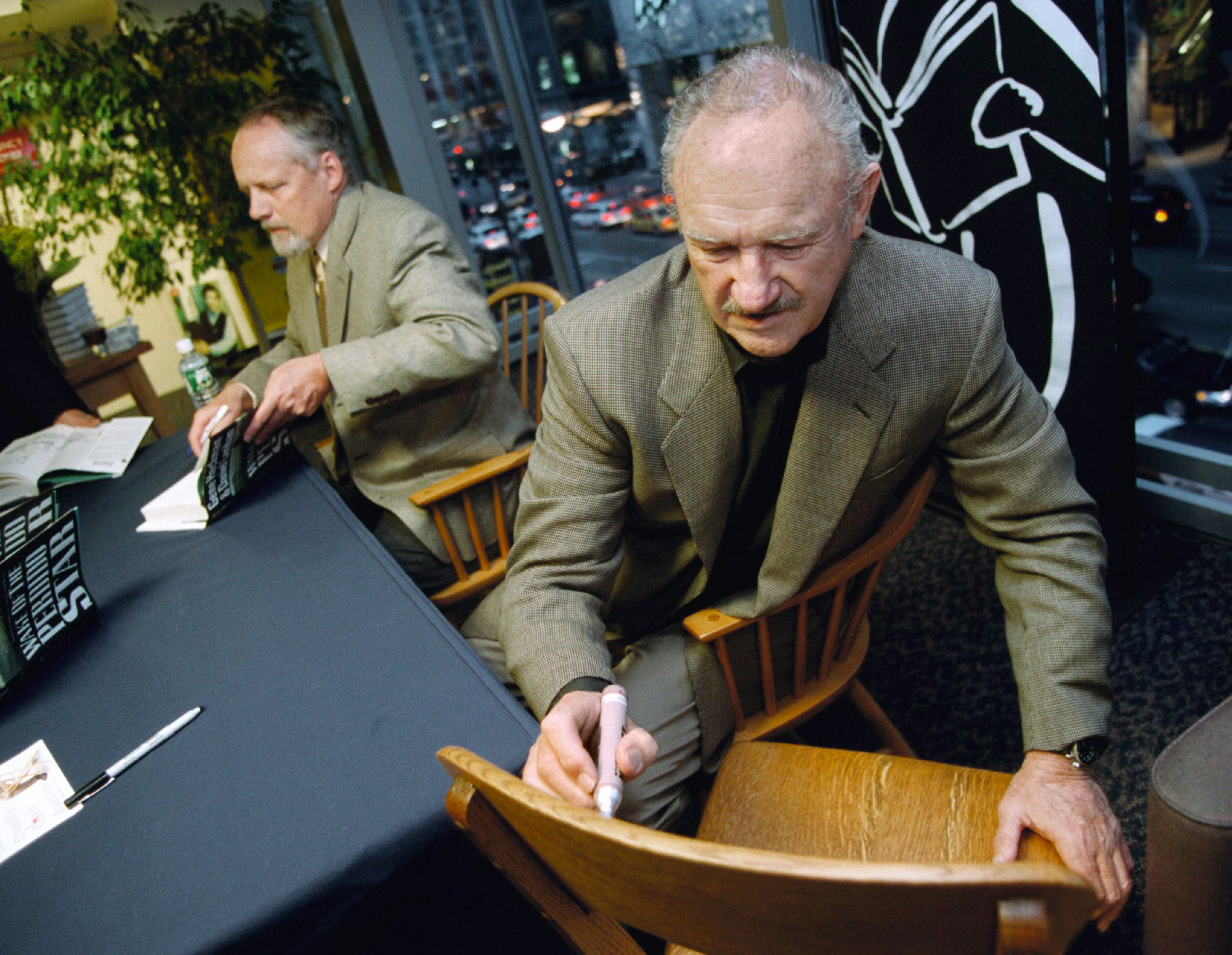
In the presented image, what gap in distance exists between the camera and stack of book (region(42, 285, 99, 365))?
10.3 ft

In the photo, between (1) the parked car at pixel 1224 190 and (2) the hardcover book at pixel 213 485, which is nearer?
(2) the hardcover book at pixel 213 485

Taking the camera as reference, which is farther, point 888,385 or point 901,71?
point 901,71

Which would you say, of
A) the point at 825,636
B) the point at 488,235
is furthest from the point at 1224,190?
the point at 488,235

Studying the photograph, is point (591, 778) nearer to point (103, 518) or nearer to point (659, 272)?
point (659, 272)

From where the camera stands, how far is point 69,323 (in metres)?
3.23

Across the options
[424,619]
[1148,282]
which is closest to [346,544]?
[424,619]

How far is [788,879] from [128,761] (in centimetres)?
84

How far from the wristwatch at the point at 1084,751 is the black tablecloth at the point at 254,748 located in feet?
2.15

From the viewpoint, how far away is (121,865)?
2.58ft

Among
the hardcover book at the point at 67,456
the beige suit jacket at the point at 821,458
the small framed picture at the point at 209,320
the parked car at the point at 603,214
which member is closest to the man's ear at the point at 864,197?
the beige suit jacket at the point at 821,458

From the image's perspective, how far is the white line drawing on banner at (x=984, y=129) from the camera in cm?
145

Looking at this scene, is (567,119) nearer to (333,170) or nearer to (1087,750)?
(333,170)

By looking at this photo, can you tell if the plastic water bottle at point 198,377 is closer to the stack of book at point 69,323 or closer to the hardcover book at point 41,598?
the hardcover book at point 41,598

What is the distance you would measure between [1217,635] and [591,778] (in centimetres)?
166
